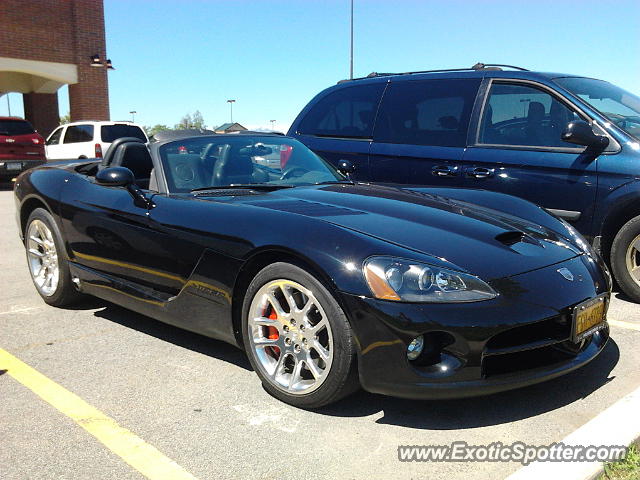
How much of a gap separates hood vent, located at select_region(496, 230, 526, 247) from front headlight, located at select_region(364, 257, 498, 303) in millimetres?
485

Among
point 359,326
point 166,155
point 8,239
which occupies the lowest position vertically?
point 8,239

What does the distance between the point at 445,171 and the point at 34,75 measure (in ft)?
63.9

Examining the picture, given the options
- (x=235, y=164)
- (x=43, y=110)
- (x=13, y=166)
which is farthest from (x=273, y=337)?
(x=43, y=110)

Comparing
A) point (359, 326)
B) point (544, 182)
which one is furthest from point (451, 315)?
point (544, 182)

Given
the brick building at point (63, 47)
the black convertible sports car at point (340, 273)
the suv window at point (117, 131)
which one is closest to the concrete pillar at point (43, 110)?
the brick building at point (63, 47)

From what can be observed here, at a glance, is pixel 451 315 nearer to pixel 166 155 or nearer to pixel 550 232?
pixel 550 232

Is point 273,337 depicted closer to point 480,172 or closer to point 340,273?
point 340,273

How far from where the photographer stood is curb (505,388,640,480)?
227 cm

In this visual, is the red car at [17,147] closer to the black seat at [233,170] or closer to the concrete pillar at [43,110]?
the concrete pillar at [43,110]

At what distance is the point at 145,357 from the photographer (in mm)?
3637

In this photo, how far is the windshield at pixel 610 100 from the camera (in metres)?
4.88

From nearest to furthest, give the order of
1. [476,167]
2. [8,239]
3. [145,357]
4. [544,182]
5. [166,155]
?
[145,357]
[166,155]
[544,182]
[476,167]
[8,239]

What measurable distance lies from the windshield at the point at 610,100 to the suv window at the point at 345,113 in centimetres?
174

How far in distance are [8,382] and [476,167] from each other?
147 inches
